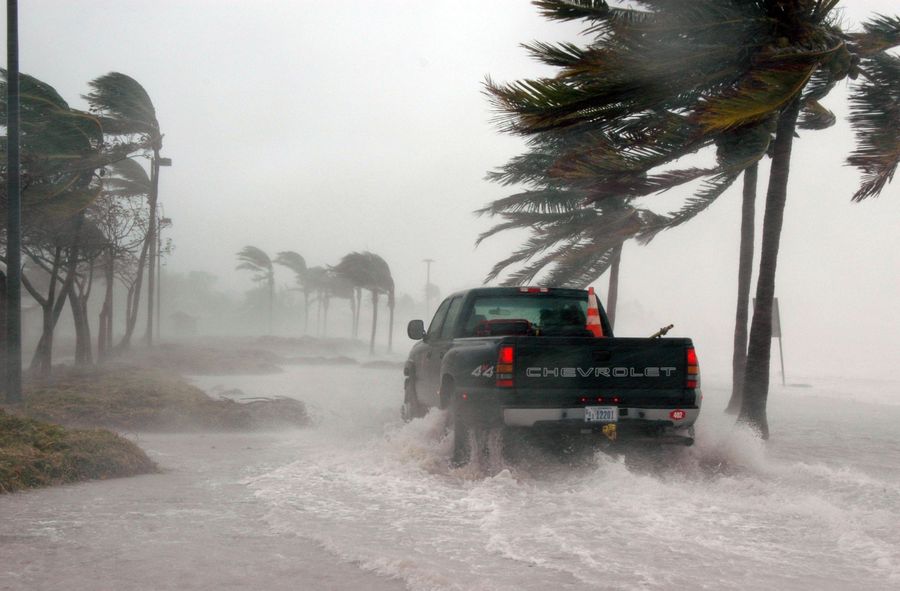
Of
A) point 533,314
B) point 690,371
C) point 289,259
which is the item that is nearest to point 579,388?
point 690,371

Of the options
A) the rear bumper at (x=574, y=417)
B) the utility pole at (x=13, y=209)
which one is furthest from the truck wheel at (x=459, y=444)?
the utility pole at (x=13, y=209)

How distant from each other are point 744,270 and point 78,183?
14.4m

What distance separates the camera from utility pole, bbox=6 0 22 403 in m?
13.2

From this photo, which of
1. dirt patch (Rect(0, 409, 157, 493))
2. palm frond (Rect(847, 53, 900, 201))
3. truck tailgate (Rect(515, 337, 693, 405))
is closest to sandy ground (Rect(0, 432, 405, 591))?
dirt patch (Rect(0, 409, 157, 493))

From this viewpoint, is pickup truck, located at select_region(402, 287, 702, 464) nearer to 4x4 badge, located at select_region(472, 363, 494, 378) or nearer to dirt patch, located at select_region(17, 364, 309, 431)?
4x4 badge, located at select_region(472, 363, 494, 378)

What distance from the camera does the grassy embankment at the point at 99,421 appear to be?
26.4 ft

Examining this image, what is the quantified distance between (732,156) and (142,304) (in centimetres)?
11098

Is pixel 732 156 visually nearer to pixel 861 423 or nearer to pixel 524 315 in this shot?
pixel 524 315

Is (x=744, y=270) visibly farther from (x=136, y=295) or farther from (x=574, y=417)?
(x=136, y=295)

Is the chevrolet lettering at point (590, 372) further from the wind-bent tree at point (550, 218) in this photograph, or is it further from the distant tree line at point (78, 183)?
the distant tree line at point (78, 183)

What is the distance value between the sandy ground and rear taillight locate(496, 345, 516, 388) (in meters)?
2.30

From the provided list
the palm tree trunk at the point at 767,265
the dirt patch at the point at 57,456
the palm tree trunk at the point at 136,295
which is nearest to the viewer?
the dirt patch at the point at 57,456

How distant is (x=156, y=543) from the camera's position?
226 inches

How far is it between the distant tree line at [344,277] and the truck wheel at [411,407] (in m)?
40.6
